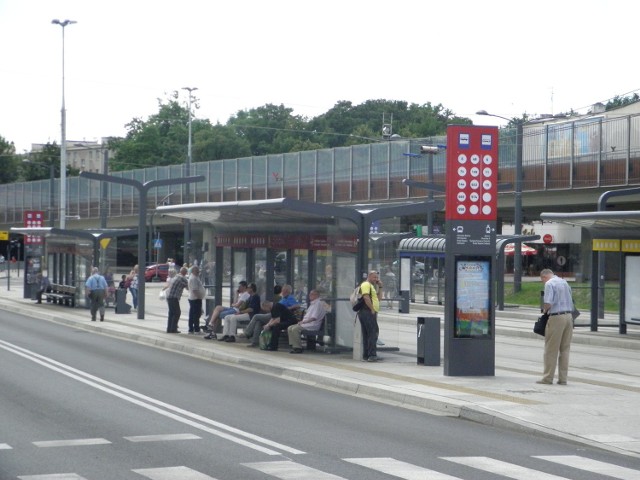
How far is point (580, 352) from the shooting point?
25.9m

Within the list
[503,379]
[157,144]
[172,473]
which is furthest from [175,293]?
[157,144]

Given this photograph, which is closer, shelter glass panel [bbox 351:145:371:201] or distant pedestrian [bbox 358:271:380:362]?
A: distant pedestrian [bbox 358:271:380:362]

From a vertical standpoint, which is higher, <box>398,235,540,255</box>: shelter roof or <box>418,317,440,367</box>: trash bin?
<box>398,235,540,255</box>: shelter roof

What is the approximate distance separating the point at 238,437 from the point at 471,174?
24.1 ft

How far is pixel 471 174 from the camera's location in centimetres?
1764

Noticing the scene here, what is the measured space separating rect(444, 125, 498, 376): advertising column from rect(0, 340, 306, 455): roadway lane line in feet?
17.1

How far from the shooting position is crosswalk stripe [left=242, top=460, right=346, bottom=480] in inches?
382

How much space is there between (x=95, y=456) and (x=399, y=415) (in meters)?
4.76

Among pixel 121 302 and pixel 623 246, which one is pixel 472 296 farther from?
pixel 121 302

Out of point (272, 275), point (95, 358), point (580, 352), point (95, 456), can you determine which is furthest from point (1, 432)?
point (580, 352)

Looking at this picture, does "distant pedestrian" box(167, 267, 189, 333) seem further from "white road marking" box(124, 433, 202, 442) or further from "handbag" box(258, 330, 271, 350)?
"white road marking" box(124, 433, 202, 442)

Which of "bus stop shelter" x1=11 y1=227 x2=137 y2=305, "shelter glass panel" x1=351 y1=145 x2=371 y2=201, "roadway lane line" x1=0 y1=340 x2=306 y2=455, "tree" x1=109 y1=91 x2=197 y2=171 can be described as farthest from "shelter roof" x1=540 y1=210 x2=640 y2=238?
"tree" x1=109 y1=91 x2=197 y2=171

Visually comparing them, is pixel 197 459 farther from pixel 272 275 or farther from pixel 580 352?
pixel 580 352

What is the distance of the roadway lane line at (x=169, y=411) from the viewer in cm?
1155
